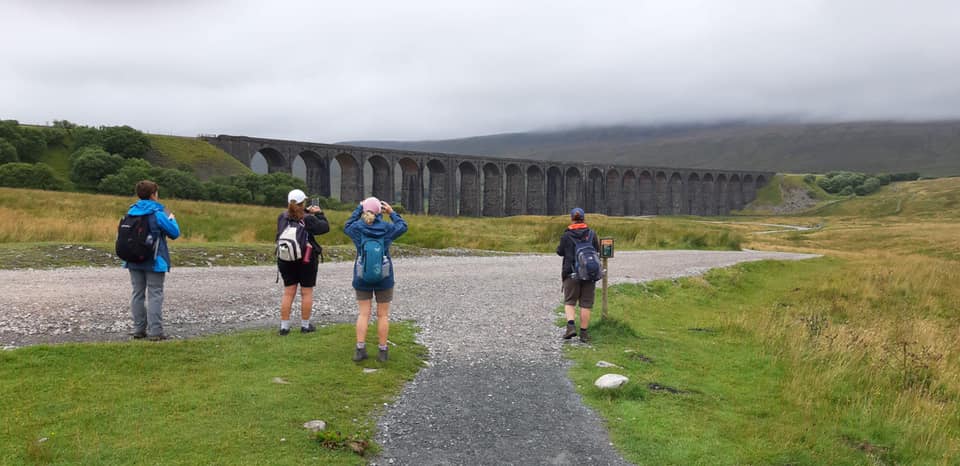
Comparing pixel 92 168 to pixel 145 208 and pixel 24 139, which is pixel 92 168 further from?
pixel 145 208

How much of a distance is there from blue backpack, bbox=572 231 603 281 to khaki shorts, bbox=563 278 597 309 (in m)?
0.24

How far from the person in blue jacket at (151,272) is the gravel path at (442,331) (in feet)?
1.46

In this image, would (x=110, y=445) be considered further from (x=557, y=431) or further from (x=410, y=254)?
(x=410, y=254)

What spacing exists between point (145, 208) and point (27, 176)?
51688 millimetres

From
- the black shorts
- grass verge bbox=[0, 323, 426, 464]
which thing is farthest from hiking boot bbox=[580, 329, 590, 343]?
the black shorts

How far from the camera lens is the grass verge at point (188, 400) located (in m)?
5.08

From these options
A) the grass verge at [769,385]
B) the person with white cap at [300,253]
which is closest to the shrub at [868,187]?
the grass verge at [769,385]

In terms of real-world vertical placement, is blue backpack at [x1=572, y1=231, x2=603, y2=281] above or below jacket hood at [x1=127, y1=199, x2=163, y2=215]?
below

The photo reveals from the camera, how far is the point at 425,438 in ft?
18.9

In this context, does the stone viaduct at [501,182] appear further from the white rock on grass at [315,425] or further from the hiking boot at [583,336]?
the white rock on grass at [315,425]

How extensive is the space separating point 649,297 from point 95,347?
12.4 metres

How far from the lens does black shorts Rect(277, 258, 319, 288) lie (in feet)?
30.0

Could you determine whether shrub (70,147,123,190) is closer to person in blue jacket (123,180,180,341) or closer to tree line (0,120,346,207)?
tree line (0,120,346,207)

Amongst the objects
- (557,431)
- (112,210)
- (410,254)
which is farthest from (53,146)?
(557,431)
